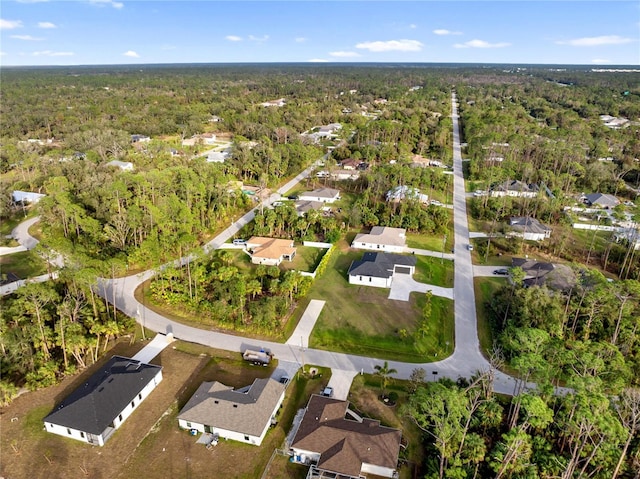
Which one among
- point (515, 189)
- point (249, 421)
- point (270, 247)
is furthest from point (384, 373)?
point (515, 189)

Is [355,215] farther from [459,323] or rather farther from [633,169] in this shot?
[633,169]

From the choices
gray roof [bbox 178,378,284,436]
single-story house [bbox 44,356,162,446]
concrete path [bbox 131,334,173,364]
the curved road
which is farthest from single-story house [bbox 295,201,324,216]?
gray roof [bbox 178,378,284,436]

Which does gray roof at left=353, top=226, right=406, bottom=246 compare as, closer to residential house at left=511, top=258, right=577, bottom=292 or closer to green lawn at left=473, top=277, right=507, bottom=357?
green lawn at left=473, top=277, right=507, bottom=357

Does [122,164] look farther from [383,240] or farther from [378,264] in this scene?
[378,264]

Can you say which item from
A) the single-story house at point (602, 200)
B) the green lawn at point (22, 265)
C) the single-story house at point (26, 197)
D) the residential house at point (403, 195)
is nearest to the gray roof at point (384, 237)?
the residential house at point (403, 195)

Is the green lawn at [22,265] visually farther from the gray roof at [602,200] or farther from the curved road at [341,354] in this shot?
the gray roof at [602,200]

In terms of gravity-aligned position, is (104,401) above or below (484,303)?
above

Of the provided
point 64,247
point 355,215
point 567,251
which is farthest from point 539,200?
point 64,247
